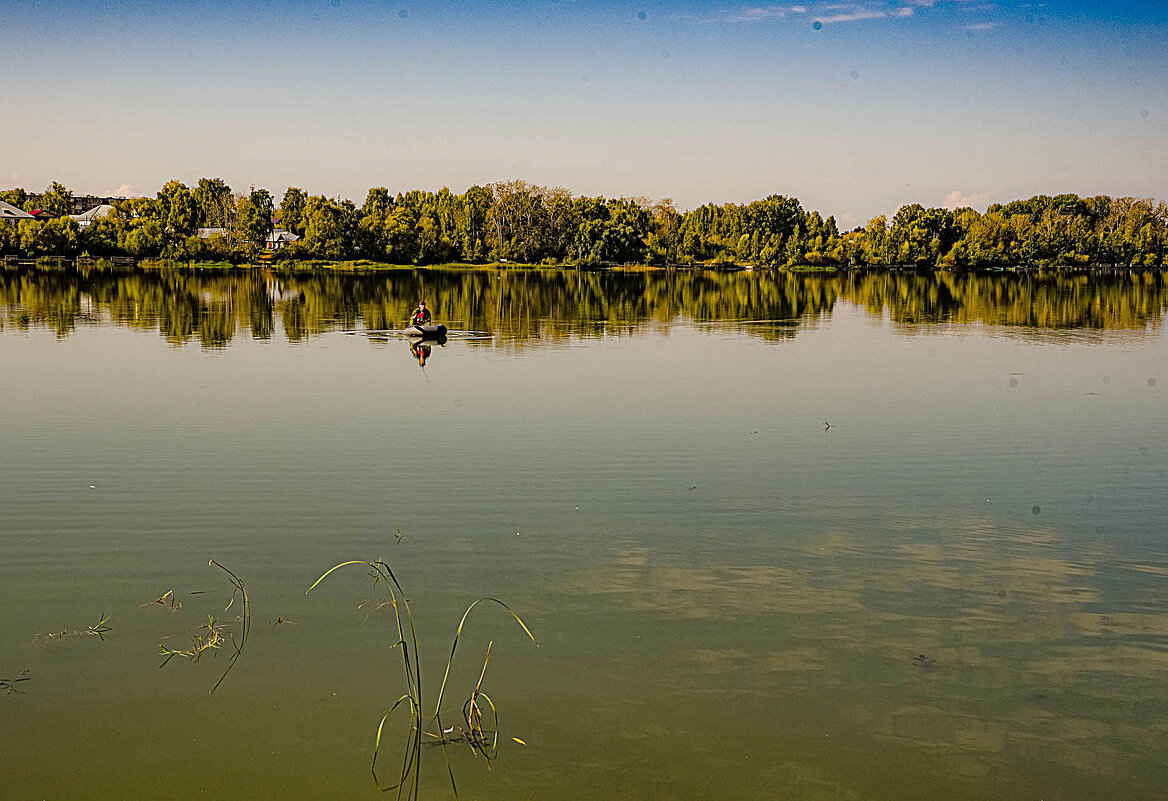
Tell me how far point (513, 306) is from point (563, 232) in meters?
76.5

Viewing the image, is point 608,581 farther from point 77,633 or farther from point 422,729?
point 77,633

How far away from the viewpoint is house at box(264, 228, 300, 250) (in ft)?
421

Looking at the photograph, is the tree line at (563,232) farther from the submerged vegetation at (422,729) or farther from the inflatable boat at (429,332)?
the submerged vegetation at (422,729)

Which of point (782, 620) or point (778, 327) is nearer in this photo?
point (782, 620)

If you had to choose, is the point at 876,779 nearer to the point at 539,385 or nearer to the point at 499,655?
the point at 499,655

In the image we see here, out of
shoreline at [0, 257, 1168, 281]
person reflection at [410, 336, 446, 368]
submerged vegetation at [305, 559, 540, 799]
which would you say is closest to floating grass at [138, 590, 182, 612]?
submerged vegetation at [305, 559, 540, 799]

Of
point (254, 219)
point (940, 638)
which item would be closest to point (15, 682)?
point (940, 638)

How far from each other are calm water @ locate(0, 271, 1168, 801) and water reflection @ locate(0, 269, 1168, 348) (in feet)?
46.9

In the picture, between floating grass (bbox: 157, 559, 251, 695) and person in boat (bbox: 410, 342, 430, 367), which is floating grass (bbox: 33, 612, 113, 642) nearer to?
floating grass (bbox: 157, 559, 251, 695)

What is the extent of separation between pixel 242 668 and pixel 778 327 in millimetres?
32160

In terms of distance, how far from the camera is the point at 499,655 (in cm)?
738

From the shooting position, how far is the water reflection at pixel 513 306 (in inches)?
1406

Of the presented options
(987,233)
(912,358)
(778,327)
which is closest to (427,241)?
(987,233)

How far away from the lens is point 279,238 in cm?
13050
